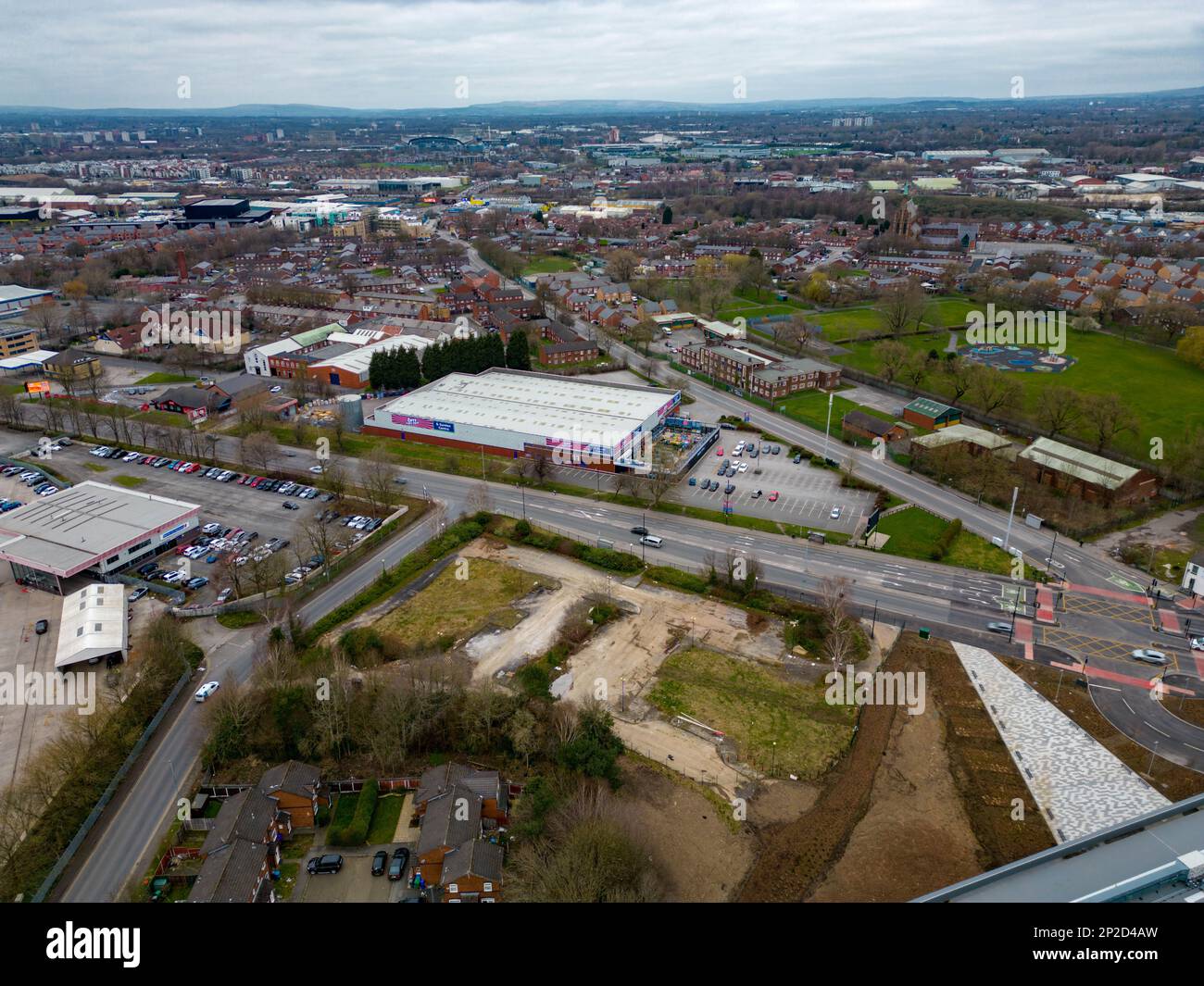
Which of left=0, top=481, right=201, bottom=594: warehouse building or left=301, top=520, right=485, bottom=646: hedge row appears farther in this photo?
left=0, top=481, right=201, bottom=594: warehouse building

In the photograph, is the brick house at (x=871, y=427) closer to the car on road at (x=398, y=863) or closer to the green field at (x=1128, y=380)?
the green field at (x=1128, y=380)

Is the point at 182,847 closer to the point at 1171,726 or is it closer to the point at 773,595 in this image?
the point at 773,595

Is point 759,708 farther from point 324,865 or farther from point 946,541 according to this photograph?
point 946,541

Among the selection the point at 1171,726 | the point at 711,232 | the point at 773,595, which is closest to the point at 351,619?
the point at 773,595

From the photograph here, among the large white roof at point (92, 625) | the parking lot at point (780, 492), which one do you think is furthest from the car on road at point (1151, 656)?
the large white roof at point (92, 625)

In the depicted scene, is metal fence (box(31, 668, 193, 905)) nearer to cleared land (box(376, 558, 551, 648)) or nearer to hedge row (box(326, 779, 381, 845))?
hedge row (box(326, 779, 381, 845))

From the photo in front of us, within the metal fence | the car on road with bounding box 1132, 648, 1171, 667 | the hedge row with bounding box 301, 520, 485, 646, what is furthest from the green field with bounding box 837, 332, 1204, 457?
the metal fence
